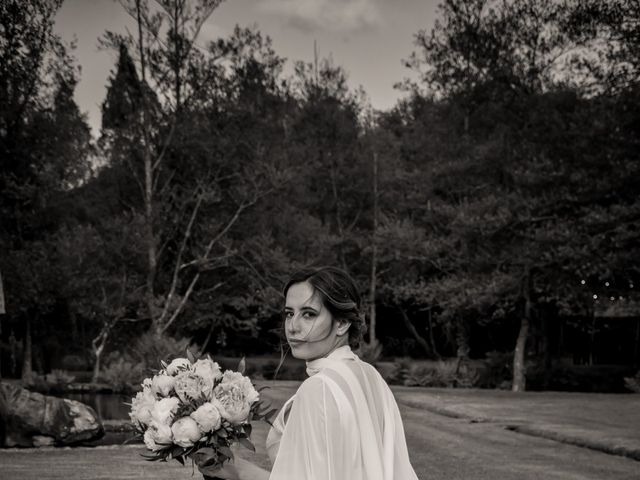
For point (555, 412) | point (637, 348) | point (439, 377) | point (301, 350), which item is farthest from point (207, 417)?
point (637, 348)

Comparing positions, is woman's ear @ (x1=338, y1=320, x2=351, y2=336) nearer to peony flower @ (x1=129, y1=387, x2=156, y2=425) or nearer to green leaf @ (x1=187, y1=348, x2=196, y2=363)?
green leaf @ (x1=187, y1=348, x2=196, y2=363)

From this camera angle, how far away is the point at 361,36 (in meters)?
38.2

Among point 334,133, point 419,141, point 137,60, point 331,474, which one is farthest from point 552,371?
point 331,474

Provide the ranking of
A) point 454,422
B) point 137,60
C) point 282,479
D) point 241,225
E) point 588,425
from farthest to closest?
1. point 241,225
2. point 137,60
3. point 454,422
4. point 588,425
5. point 282,479

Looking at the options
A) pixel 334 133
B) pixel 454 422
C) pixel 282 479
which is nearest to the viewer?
pixel 282 479

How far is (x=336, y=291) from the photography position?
3.12 meters

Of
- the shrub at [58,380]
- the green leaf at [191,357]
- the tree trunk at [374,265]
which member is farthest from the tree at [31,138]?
the green leaf at [191,357]

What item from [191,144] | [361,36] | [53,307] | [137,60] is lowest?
[53,307]

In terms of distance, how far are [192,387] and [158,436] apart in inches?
9.8

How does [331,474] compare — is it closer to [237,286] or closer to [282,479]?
[282,479]

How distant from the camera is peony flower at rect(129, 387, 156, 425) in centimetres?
354

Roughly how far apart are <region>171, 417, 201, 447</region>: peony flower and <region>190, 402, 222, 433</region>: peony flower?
2cm

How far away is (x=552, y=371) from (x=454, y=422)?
16634mm

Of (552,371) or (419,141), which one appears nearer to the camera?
(552,371)
